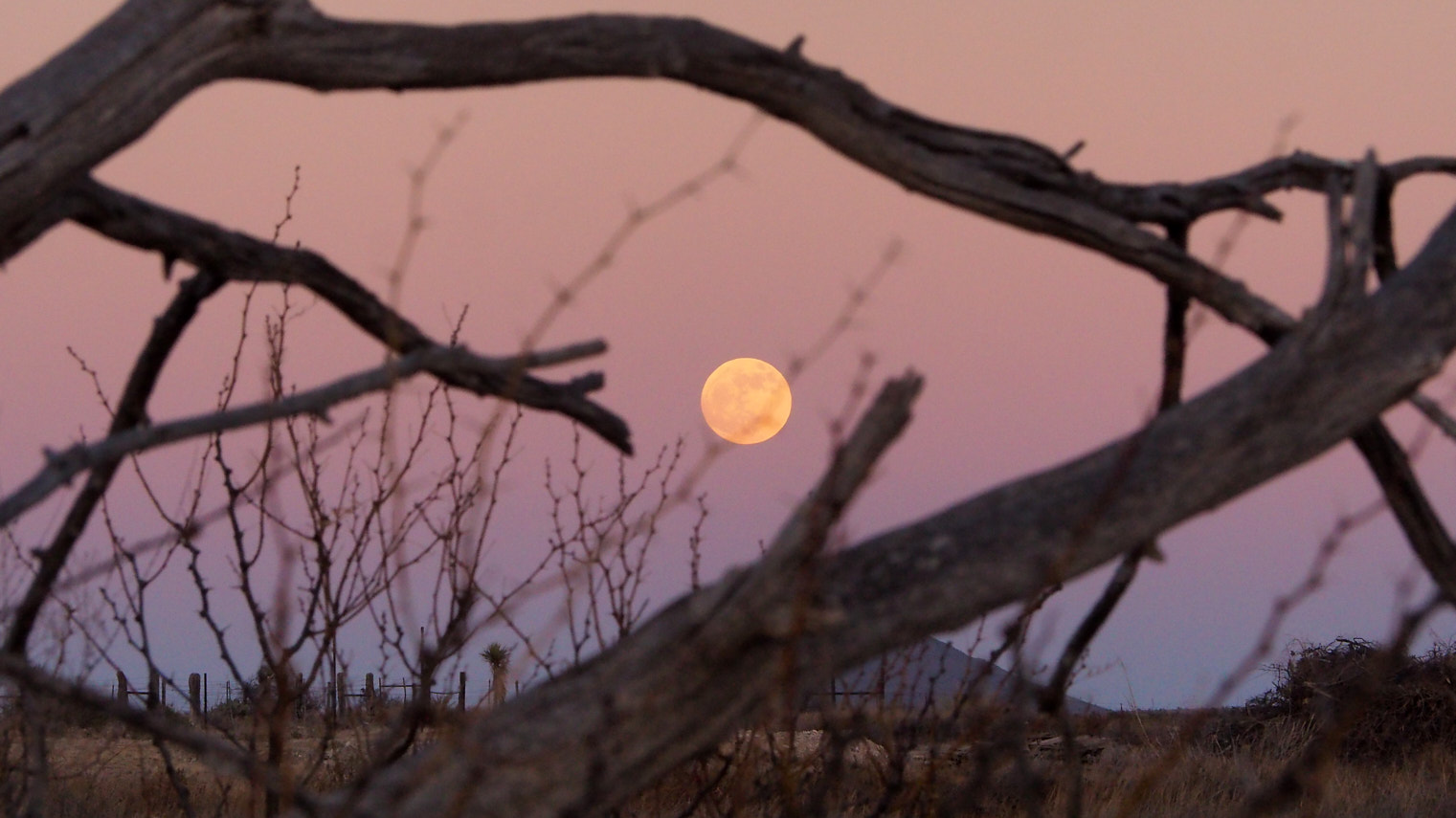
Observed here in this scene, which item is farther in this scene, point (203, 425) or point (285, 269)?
point (285, 269)

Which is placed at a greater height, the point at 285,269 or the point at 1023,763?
the point at 285,269

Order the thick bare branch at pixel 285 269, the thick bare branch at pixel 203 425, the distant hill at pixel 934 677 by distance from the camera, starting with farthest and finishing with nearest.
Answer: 1. the distant hill at pixel 934 677
2. the thick bare branch at pixel 285 269
3. the thick bare branch at pixel 203 425

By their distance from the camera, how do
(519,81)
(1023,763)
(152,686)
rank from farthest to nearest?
(152,686) → (519,81) → (1023,763)

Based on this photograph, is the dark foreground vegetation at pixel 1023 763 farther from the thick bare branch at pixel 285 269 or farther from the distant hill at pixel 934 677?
the thick bare branch at pixel 285 269

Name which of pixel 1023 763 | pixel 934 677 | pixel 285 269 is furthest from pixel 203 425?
pixel 934 677

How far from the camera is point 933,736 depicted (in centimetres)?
393

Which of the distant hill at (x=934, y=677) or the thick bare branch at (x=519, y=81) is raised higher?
the thick bare branch at (x=519, y=81)

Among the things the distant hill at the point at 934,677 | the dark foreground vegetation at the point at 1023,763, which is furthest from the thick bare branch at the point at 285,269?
the distant hill at the point at 934,677

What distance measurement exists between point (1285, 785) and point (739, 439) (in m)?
2.02

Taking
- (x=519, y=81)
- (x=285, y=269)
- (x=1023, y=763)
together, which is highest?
(x=519, y=81)

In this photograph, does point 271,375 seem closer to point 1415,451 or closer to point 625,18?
point 625,18

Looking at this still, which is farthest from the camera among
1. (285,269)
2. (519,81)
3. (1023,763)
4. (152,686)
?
(152,686)

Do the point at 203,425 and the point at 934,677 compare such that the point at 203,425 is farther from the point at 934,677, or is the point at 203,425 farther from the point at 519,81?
the point at 934,677

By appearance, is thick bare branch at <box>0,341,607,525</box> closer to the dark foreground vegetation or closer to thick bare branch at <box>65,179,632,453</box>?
thick bare branch at <box>65,179,632,453</box>
